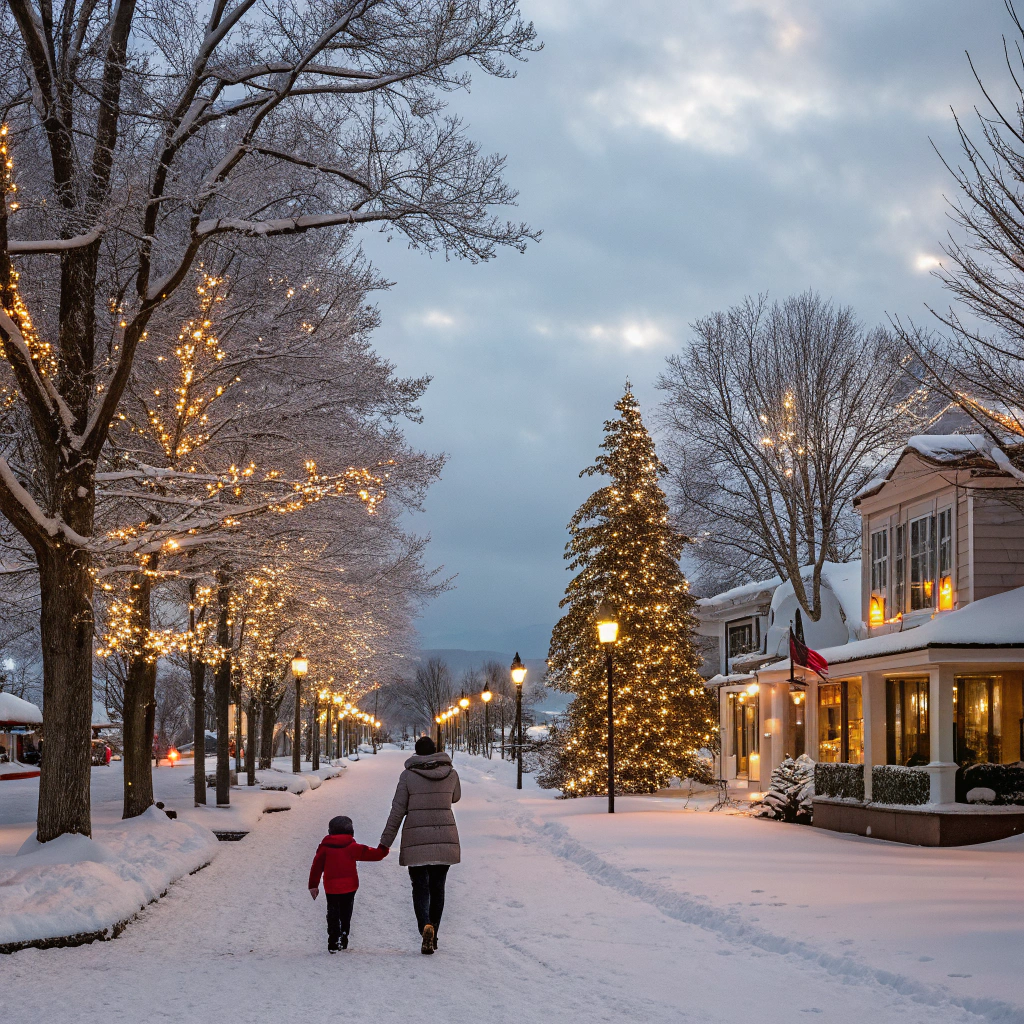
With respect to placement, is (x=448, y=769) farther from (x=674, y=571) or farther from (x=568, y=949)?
(x=674, y=571)

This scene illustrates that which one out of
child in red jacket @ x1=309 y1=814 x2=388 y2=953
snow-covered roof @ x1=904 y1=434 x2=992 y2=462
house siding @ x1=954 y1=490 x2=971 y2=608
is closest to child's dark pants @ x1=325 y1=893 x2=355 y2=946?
child in red jacket @ x1=309 y1=814 x2=388 y2=953

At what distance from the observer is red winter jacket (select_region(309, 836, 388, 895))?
9452 mm

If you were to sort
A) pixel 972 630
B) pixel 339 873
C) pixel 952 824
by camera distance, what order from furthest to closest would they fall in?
Result: pixel 972 630 < pixel 952 824 < pixel 339 873

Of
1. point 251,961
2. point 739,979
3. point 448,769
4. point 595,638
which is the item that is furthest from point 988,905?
point 595,638

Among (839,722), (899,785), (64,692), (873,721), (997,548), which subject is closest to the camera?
(64,692)

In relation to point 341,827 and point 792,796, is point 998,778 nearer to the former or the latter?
point 792,796

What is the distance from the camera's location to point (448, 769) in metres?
10.2

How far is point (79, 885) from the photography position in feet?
36.4

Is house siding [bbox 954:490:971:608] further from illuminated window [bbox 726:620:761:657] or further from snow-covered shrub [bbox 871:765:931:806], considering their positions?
illuminated window [bbox 726:620:761:657]

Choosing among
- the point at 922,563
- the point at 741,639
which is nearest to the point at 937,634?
the point at 922,563

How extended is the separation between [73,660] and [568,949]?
6855mm

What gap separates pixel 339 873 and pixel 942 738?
12.8 metres

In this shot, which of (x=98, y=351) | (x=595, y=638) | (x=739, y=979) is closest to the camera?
(x=739, y=979)

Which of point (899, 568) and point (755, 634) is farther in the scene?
point (755, 634)
